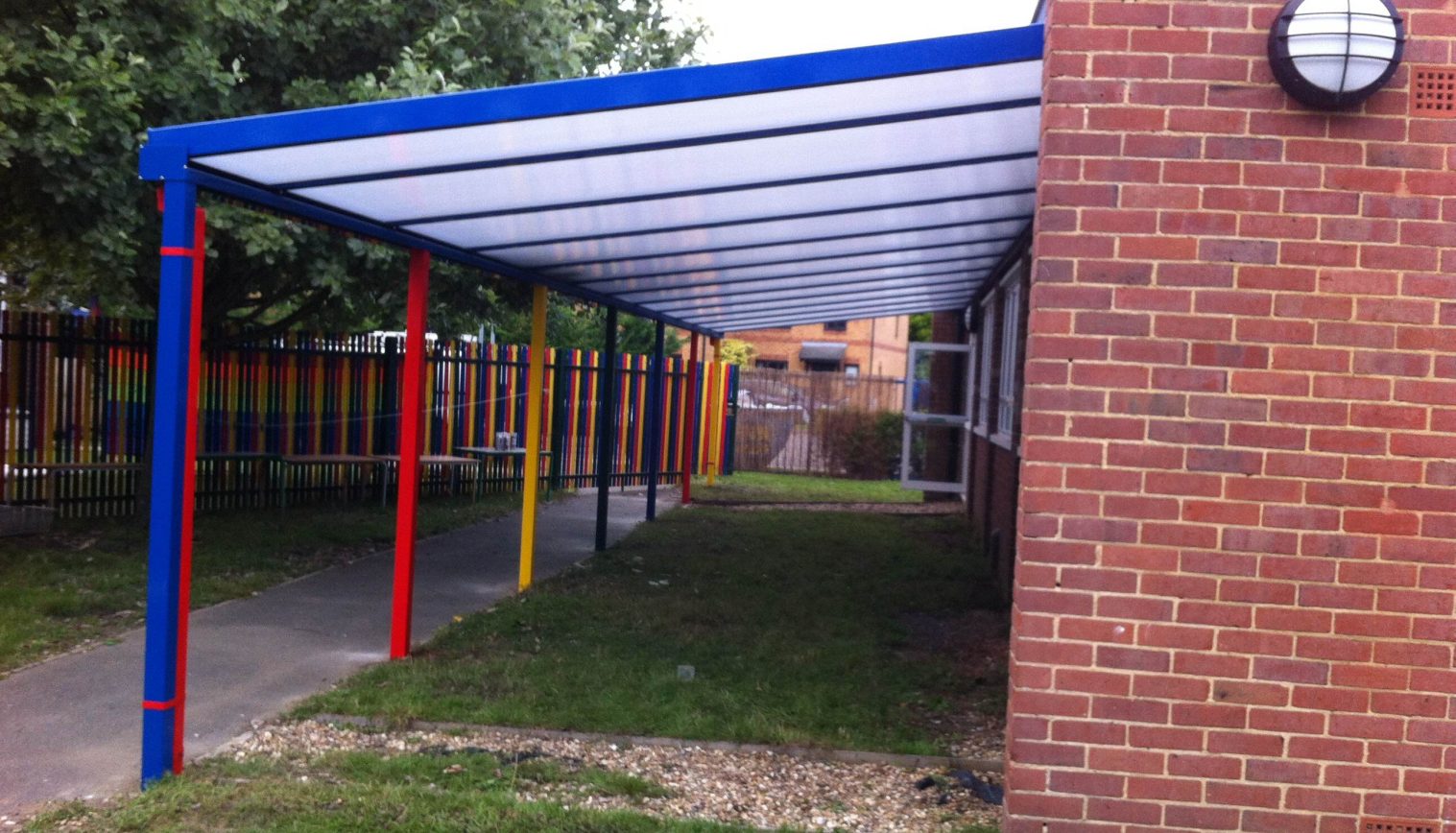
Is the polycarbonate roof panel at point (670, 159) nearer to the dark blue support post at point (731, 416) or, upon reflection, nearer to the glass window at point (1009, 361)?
the glass window at point (1009, 361)

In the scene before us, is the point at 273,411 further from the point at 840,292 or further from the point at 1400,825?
the point at 1400,825

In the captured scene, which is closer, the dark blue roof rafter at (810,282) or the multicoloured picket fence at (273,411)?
the dark blue roof rafter at (810,282)

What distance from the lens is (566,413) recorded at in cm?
1977

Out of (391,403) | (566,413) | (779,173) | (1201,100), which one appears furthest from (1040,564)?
(566,413)

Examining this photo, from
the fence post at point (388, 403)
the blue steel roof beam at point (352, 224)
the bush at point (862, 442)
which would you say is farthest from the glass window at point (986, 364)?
the bush at point (862, 442)

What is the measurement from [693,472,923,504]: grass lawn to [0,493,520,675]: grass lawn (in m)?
5.61

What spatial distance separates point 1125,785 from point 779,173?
358 cm

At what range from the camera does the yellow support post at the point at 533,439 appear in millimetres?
9602

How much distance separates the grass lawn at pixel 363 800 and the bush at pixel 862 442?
19643 millimetres

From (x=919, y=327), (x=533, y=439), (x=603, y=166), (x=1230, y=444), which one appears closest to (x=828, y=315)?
(x=533, y=439)

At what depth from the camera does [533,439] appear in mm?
9570

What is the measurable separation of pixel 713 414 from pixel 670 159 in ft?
54.6

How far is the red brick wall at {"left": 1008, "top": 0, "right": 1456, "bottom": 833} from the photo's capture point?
12.8 ft

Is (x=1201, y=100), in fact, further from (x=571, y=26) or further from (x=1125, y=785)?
(x=571, y=26)
